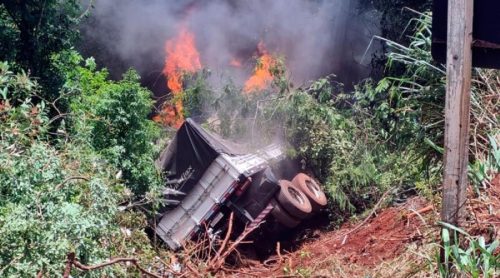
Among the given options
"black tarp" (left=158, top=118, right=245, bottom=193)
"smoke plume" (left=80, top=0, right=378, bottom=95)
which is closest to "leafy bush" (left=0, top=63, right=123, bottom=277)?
"black tarp" (left=158, top=118, right=245, bottom=193)

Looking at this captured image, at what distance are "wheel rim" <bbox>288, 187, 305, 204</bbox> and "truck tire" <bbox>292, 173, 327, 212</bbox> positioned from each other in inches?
4.6

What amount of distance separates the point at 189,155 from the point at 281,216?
190cm

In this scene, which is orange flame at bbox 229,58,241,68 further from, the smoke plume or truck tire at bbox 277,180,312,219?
truck tire at bbox 277,180,312,219

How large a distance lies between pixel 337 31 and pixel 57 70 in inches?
350

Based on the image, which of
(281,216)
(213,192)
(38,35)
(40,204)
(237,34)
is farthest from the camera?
(237,34)

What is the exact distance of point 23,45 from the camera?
9.42 m

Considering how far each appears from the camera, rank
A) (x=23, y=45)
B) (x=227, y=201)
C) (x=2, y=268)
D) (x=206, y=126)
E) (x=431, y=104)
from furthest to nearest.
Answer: (x=206, y=126) < (x=227, y=201) < (x=23, y=45) < (x=431, y=104) < (x=2, y=268)

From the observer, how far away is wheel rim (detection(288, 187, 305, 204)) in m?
11.0

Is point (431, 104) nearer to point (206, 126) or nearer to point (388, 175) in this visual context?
point (388, 175)

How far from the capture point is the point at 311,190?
1151 cm

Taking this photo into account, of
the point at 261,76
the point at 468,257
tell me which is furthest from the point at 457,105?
the point at 261,76

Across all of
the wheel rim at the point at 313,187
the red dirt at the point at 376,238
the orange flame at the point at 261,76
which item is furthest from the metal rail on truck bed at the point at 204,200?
the orange flame at the point at 261,76

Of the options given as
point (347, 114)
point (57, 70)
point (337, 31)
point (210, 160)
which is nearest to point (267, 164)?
point (210, 160)

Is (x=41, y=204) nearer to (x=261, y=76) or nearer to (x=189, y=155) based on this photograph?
(x=189, y=155)
